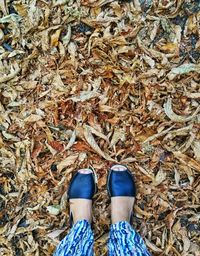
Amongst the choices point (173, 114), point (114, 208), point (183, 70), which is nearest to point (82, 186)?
point (114, 208)

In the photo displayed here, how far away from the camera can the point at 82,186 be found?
191 cm

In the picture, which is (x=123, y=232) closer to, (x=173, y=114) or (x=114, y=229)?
(x=114, y=229)

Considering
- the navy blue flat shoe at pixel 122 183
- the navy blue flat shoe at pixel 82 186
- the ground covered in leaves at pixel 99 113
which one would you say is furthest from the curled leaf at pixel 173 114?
the navy blue flat shoe at pixel 82 186

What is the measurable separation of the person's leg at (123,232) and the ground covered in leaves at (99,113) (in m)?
0.05

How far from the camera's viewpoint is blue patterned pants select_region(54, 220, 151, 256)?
1739 millimetres

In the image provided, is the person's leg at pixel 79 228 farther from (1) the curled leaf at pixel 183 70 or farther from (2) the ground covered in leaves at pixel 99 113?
(1) the curled leaf at pixel 183 70

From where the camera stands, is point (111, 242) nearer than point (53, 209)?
Yes

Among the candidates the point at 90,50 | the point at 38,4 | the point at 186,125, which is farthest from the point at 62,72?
the point at 186,125

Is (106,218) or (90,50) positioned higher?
(90,50)

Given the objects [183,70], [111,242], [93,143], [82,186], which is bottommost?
[111,242]

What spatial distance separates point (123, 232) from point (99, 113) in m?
0.46

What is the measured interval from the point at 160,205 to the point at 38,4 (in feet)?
2.97

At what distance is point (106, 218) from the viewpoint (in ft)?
6.36

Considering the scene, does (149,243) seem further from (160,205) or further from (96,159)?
(96,159)
